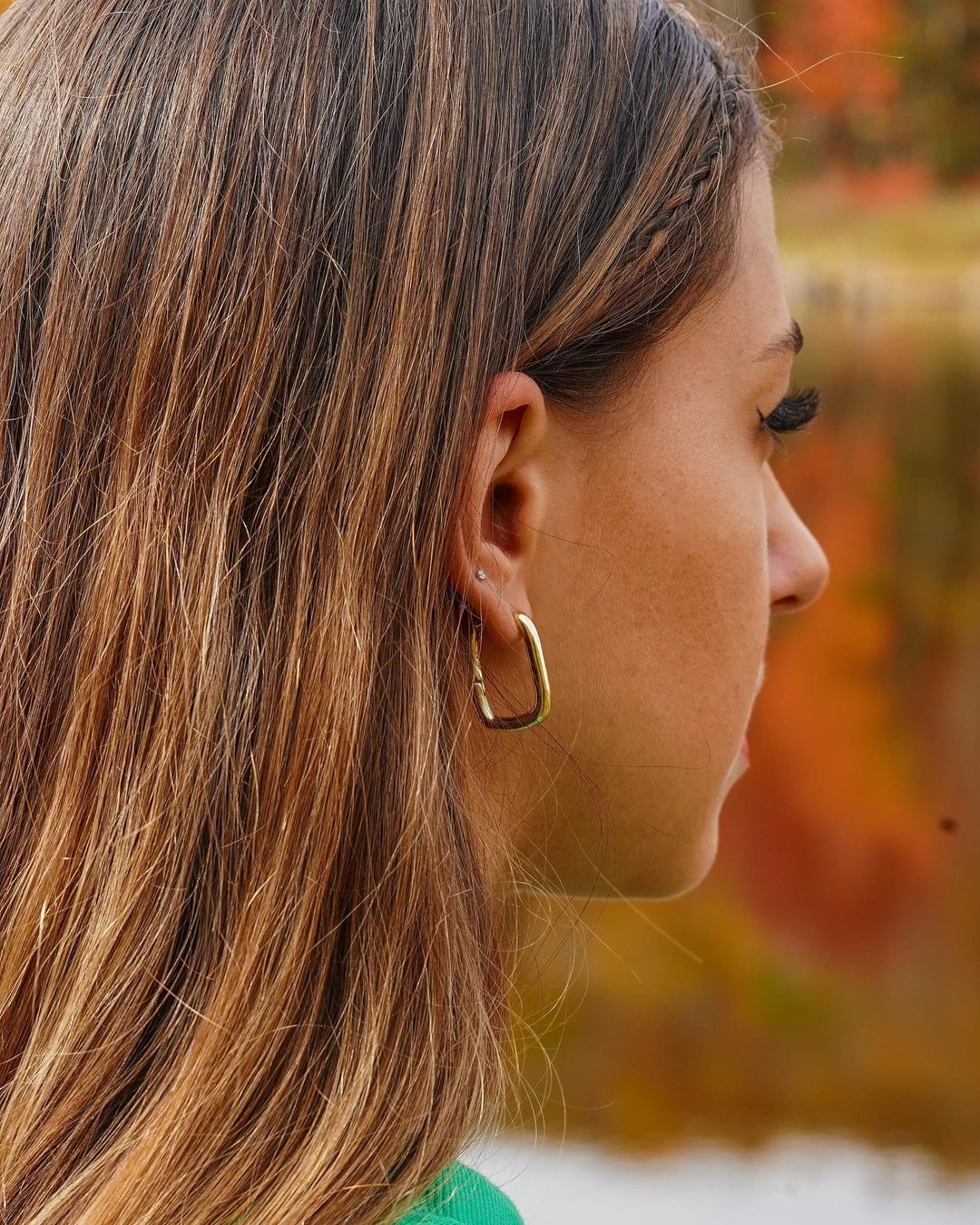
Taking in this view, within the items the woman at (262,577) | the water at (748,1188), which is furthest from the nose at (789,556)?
the water at (748,1188)

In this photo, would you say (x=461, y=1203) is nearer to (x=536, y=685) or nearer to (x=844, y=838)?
(x=536, y=685)

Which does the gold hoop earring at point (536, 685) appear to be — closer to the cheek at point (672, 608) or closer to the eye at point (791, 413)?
the cheek at point (672, 608)

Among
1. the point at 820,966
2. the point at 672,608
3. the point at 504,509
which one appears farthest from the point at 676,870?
the point at 820,966

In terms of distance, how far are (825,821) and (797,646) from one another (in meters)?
1.21

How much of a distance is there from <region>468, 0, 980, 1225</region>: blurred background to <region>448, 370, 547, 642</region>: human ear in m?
0.18

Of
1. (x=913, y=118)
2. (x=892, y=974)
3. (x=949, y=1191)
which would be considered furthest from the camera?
(x=913, y=118)

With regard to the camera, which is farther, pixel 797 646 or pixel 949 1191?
pixel 797 646

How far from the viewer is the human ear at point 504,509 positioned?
0.62m

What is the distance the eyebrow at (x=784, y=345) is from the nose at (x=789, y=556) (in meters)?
0.11

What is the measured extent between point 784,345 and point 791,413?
7 centimetres

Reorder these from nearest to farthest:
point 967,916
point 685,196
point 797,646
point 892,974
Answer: point 685,196 → point 892,974 → point 967,916 → point 797,646

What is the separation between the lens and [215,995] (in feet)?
1.86

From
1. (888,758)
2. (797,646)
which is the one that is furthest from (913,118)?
(888,758)

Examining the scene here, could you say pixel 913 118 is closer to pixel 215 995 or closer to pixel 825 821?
pixel 825 821
